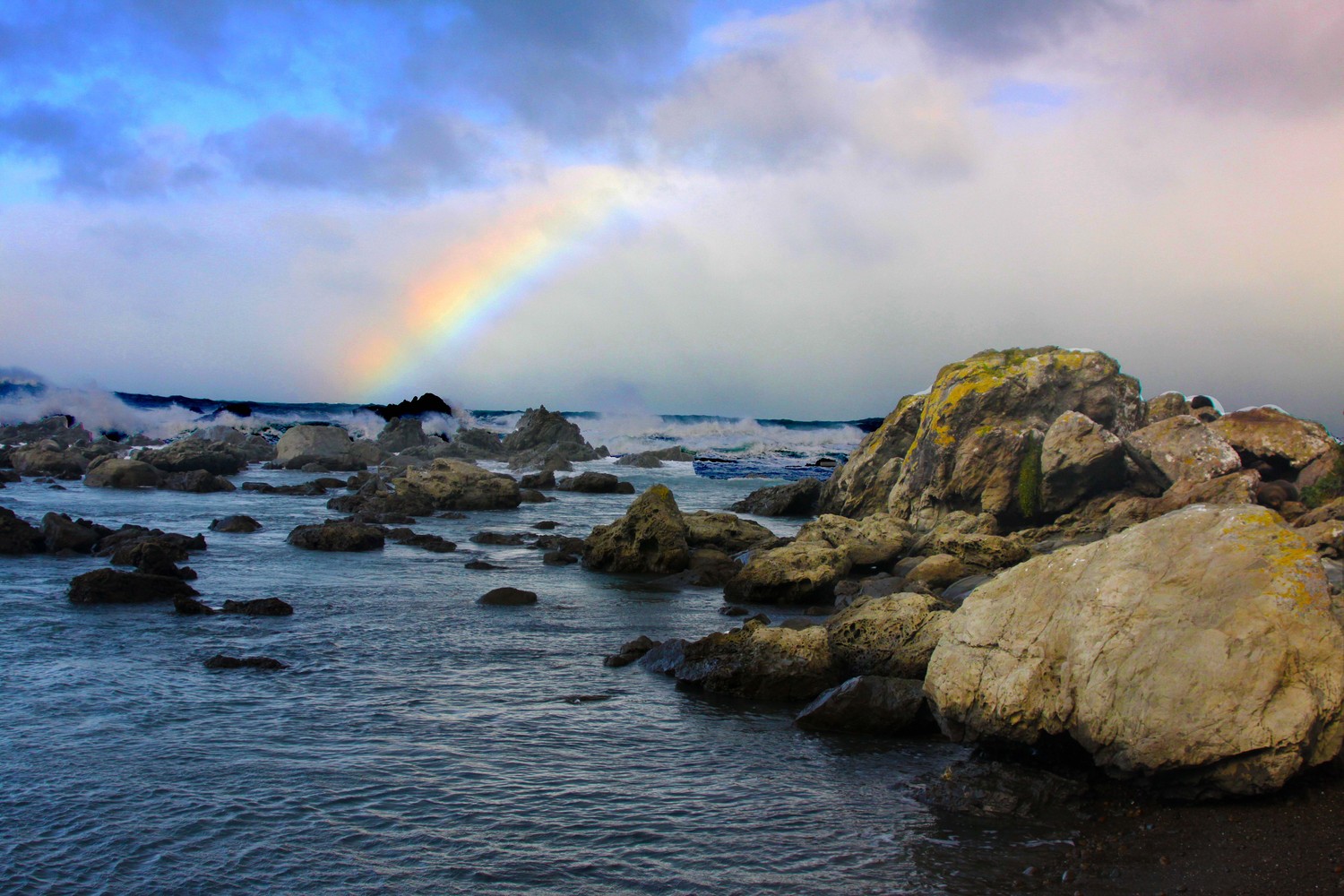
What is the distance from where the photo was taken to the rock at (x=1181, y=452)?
26.7 meters

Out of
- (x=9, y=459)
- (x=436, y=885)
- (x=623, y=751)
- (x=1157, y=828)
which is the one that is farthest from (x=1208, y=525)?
(x=9, y=459)

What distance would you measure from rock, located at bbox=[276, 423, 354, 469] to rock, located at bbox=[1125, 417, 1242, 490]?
54755 millimetres

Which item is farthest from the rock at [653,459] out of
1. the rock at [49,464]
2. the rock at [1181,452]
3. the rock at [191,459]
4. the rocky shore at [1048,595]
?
the rock at [1181,452]

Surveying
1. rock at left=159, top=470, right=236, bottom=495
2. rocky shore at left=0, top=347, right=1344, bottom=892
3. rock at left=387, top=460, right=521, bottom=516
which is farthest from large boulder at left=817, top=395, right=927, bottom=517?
rock at left=159, top=470, right=236, bottom=495

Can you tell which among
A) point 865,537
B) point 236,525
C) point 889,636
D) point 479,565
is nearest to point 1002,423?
point 865,537

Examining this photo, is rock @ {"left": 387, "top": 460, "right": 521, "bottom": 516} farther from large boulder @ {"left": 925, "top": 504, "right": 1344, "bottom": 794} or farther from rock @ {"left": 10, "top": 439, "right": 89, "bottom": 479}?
large boulder @ {"left": 925, "top": 504, "right": 1344, "bottom": 794}

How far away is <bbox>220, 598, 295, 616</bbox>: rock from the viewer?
57.7 ft

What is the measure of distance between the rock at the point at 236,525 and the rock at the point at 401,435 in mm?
54819

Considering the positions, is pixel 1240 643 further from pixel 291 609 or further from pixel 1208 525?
pixel 291 609

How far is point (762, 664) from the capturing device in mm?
13133

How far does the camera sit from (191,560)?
938 inches

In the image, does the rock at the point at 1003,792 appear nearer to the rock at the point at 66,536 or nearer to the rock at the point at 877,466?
the rock at the point at 66,536

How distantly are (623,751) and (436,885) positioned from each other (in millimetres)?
3587

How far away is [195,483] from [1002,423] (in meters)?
36.9
